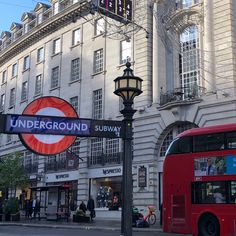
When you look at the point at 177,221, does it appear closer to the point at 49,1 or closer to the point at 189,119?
the point at 189,119

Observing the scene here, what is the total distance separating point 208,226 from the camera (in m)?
18.7

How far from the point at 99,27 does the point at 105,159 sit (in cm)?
1153

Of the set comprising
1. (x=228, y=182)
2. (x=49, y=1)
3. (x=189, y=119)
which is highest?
(x=49, y=1)

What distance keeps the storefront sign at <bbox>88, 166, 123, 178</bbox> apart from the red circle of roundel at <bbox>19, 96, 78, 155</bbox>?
2614cm

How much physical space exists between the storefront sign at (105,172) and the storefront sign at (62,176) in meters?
2.22

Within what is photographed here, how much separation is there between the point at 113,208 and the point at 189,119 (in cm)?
974

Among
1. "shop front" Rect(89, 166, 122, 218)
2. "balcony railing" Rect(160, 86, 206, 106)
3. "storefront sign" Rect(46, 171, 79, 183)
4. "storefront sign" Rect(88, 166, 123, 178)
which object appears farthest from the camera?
"storefront sign" Rect(46, 171, 79, 183)

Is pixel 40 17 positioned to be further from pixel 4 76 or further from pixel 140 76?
pixel 140 76

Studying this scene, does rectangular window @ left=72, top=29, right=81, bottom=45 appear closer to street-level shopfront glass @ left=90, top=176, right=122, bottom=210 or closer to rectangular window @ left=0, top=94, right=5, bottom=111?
street-level shopfront glass @ left=90, top=176, right=122, bottom=210

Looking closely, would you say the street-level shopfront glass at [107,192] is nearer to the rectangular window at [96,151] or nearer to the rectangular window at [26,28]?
the rectangular window at [96,151]

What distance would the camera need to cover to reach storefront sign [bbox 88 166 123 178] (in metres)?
35.4

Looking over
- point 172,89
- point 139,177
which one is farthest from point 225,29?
point 139,177

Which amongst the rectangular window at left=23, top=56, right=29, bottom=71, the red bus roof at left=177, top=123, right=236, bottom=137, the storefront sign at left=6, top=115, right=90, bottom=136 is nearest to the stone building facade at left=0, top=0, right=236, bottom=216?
the rectangular window at left=23, top=56, right=29, bottom=71

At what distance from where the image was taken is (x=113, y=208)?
118 ft
